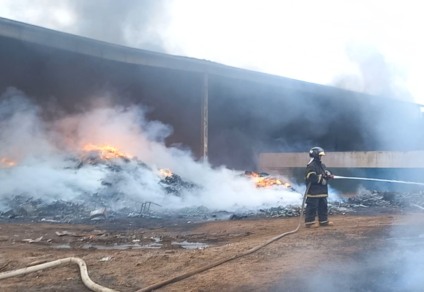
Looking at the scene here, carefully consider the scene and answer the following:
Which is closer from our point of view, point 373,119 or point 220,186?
point 220,186

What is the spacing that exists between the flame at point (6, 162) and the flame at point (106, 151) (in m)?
2.34

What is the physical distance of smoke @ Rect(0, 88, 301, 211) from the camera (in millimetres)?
12328

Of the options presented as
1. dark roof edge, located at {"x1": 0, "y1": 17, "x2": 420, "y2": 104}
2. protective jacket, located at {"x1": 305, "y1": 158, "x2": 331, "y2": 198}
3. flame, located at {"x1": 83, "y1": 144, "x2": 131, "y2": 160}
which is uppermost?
dark roof edge, located at {"x1": 0, "y1": 17, "x2": 420, "y2": 104}

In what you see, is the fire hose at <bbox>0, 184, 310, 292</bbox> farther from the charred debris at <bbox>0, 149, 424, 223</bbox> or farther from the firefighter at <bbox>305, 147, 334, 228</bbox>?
the charred debris at <bbox>0, 149, 424, 223</bbox>

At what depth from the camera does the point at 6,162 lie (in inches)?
562

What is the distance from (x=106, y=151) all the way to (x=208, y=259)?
35.7 ft

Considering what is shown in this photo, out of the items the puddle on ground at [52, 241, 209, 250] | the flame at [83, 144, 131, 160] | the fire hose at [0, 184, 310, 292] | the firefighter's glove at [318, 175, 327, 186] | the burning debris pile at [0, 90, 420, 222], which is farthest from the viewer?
the flame at [83, 144, 131, 160]

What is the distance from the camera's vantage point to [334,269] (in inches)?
172

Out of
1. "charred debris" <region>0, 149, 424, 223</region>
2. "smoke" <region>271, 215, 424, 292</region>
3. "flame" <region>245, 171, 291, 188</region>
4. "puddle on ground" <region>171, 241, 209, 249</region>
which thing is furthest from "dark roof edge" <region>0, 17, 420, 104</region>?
"smoke" <region>271, 215, 424, 292</region>

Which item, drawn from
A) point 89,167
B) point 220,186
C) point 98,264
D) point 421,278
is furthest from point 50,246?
point 220,186

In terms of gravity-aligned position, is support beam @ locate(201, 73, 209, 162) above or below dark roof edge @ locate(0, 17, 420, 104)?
below

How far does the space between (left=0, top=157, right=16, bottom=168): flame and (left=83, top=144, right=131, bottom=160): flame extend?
2339mm

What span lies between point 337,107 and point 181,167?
8783 millimetres

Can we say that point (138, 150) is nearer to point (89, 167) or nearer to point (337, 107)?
point (89, 167)
